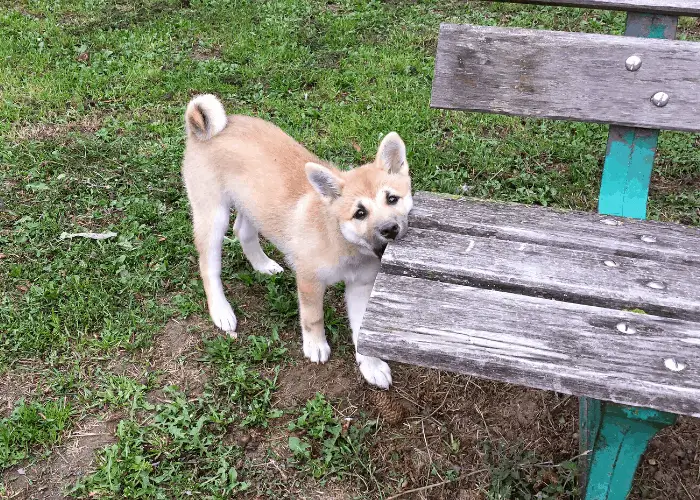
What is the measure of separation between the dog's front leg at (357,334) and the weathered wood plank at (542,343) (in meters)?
1.31

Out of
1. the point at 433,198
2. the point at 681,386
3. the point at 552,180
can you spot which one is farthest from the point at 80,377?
the point at 552,180

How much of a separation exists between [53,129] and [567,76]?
14.3ft

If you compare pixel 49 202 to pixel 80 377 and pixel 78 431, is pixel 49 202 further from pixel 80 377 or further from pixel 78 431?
pixel 78 431

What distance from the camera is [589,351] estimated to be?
1.82 metres

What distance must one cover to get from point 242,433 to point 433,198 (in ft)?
4.82

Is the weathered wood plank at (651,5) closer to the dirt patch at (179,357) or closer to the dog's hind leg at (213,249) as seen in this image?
the dog's hind leg at (213,249)

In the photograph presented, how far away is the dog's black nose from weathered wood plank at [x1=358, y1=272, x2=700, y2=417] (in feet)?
2.11

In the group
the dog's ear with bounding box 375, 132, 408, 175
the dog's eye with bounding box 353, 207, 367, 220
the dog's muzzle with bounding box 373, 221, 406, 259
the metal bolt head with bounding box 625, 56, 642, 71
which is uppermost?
the metal bolt head with bounding box 625, 56, 642, 71

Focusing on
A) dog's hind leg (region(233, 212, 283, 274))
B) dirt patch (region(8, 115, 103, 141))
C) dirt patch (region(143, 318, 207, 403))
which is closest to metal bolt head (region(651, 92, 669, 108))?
dog's hind leg (region(233, 212, 283, 274))

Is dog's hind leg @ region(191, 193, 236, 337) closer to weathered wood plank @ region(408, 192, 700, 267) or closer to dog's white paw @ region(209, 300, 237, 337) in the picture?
dog's white paw @ region(209, 300, 237, 337)

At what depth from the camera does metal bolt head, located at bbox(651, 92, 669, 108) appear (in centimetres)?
265

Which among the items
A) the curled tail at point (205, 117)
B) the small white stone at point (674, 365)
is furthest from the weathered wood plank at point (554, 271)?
the curled tail at point (205, 117)

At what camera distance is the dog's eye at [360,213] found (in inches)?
119

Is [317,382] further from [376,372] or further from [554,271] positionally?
[554,271]
